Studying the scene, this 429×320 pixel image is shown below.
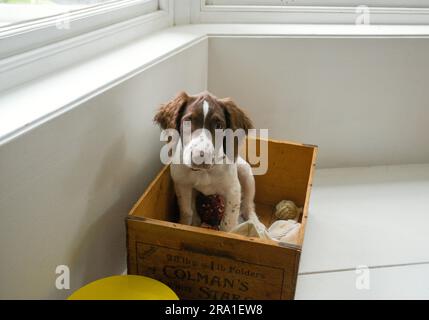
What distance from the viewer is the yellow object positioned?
2.81ft

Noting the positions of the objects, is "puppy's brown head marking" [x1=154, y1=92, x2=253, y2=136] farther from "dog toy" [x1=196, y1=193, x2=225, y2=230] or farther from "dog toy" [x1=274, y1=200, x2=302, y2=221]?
"dog toy" [x1=274, y1=200, x2=302, y2=221]

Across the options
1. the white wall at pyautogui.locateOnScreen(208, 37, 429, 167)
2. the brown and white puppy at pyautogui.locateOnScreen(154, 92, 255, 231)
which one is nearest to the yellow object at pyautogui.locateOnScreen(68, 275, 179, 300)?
the brown and white puppy at pyautogui.locateOnScreen(154, 92, 255, 231)

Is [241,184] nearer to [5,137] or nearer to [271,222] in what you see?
[271,222]

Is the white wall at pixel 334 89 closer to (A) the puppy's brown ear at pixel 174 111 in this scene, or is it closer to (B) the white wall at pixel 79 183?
(B) the white wall at pixel 79 183

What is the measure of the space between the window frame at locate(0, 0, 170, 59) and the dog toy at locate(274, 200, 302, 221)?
0.78 m

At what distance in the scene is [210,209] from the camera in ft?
Answer: 4.14

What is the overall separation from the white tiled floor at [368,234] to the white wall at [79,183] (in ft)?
1.75

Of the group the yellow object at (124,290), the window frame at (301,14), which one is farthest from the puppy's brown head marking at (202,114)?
the window frame at (301,14)

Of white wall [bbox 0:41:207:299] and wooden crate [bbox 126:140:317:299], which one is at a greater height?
white wall [bbox 0:41:207:299]

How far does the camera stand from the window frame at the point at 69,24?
928 millimetres

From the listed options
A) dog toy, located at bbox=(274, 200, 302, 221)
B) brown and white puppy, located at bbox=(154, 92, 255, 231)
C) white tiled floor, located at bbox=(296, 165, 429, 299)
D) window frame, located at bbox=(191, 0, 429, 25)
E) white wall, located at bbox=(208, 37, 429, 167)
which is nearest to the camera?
brown and white puppy, located at bbox=(154, 92, 255, 231)

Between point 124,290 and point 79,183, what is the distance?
0.24 m

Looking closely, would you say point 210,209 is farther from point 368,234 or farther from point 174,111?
point 368,234
